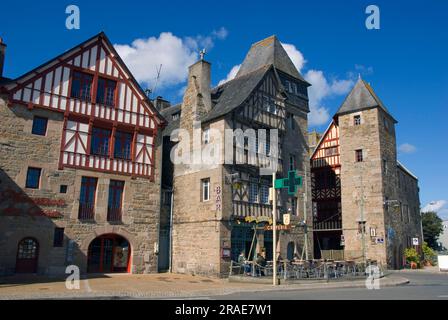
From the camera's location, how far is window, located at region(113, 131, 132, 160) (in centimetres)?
2056

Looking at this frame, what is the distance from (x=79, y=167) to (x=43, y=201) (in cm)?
225

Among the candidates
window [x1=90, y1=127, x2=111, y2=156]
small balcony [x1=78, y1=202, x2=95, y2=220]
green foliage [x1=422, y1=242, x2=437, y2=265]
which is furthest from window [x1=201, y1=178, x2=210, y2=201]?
green foliage [x1=422, y1=242, x2=437, y2=265]

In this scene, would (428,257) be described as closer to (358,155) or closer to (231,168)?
(358,155)

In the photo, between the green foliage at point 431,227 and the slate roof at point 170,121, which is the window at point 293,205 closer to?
the slate roof at point 170,121

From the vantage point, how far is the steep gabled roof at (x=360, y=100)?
30953mm

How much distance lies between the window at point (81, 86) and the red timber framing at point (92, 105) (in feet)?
0.32

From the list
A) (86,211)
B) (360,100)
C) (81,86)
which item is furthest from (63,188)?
(360,100)

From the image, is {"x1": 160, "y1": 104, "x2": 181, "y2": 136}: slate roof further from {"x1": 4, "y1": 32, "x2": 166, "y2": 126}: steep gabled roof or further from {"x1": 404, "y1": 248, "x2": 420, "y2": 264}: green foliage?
{"x1": 404, "y1": 248, "x2": 420, "y2": 264}: green foliage

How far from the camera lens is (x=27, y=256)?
1738 cm

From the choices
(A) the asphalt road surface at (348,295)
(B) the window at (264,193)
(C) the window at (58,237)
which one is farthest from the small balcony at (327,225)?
(C) the window at (58,237)

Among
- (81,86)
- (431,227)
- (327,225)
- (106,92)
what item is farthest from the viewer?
(431,227)

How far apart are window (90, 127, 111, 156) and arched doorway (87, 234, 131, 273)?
411cm

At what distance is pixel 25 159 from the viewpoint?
17891 millimetres

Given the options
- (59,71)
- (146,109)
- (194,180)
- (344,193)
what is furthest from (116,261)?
(344,193)
